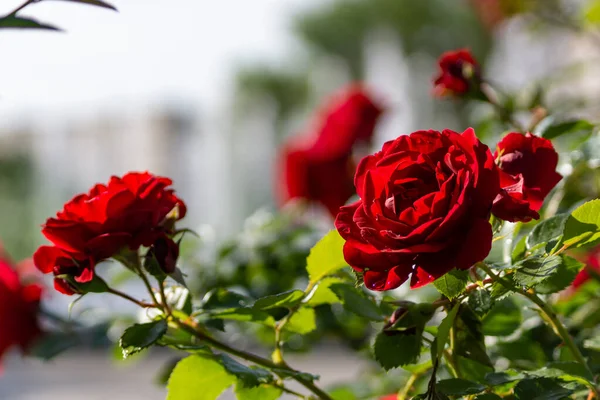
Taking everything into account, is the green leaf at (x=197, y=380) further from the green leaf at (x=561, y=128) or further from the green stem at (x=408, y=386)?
the green leaf at (x=561, y=128)

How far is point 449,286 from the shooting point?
9.0 inches

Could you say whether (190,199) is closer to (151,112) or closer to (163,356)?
(151,112)

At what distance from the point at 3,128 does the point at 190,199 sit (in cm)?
173

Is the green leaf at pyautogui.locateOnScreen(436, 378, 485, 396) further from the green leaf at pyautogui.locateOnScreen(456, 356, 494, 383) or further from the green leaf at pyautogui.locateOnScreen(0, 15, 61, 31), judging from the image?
the green leaf at pyautogui.locateOnScreen(0, 15, 61, 31)

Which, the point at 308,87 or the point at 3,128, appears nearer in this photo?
the point at 3,128

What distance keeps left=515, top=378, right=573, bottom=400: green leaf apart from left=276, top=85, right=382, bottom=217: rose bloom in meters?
0.46

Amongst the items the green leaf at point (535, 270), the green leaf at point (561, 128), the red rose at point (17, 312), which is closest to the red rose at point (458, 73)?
the green leaf at point (561, 128)

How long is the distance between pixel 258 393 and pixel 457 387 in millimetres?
80

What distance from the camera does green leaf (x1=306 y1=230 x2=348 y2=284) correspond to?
0.28 metres

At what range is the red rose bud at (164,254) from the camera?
0.26m

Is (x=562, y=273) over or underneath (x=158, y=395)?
over

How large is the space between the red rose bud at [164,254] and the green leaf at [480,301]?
97 mm

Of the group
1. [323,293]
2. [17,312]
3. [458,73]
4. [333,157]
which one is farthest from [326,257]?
[333,157]

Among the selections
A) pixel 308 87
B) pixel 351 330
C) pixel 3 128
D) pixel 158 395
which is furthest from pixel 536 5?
pixel 308 87
